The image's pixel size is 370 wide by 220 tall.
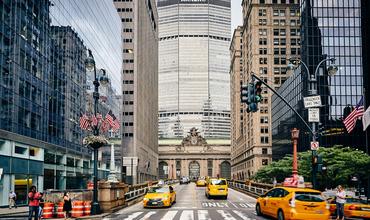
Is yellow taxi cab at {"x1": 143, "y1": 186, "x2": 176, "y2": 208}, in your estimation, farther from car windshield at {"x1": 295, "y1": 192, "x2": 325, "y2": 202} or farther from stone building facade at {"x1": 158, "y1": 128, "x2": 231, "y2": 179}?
stone building facade at {"x1": 158, "y1": 128, "x2": 231, "y2": 179}

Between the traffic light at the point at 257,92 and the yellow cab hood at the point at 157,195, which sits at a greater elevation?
the traffic light at the point at 257,92

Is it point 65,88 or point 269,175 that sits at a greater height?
point 65,88

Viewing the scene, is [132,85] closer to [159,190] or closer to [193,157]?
[193,157]

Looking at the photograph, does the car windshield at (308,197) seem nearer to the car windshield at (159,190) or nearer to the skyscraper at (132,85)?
the car windshield at (159,190)

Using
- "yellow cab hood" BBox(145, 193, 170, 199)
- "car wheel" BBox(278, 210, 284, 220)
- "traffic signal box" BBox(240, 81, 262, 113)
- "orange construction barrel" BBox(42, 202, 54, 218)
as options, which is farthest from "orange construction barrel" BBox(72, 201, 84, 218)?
"traffic signal box" BBox(240, 81, 262, 113)

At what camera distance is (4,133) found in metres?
40.7

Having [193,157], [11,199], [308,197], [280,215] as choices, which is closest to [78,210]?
[280,215]

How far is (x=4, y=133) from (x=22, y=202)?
7.51 metres

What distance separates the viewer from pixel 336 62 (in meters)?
87.8

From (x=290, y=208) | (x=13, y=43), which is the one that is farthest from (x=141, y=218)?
(x=13, y=43)

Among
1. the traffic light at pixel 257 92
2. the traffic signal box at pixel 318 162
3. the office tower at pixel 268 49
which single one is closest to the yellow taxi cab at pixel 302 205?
the traffic signal box at pixel 318 162

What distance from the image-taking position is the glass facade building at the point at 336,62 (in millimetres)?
86188

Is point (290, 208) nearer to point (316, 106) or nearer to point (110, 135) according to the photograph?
point (316, 106)

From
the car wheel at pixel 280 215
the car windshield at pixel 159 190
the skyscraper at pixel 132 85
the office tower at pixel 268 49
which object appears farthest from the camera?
the office tower at pixel 268 49
